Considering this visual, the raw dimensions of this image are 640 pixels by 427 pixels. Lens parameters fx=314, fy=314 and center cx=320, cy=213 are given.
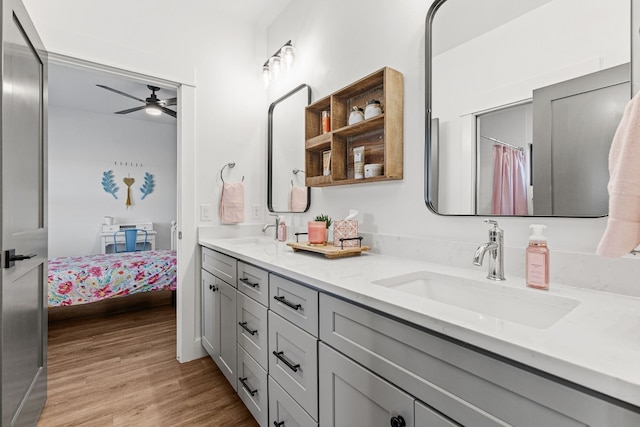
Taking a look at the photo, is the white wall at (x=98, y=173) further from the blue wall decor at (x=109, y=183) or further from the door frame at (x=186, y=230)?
the door frame at (x=186, y=230)

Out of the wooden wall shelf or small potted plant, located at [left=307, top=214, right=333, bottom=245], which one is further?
small potted plant, located at [left=307, top=214, right=333, bottom=245]

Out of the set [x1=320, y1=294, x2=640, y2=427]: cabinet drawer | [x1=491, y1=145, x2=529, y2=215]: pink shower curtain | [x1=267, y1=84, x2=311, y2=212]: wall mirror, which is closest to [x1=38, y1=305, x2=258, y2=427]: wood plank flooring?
[x1=320, y1=294, x2=640, y2=427]: cabinet drawer

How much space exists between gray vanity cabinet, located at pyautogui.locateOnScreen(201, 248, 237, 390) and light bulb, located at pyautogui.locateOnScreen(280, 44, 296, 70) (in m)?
1.45

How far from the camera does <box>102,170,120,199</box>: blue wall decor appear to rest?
5027 millimetres

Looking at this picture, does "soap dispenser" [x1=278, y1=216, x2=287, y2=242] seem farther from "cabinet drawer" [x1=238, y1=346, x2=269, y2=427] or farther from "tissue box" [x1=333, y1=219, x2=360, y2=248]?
"cabinet drawer" [x1=238, y1=346, x2=269, y2=427]

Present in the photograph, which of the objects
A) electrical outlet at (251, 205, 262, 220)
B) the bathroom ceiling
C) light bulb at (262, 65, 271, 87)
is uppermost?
light bulb at (262, 65, 271, 87)

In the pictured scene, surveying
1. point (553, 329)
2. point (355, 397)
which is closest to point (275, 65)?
point (355, 397)

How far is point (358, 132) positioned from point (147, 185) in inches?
191

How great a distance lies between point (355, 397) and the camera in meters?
0.93

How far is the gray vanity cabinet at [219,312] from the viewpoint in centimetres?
178

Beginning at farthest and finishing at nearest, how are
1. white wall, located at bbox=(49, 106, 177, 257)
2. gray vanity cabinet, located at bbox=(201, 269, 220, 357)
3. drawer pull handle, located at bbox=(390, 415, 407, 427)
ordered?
white wall, located at bbox=(49, 106, 177, 257), gray vanity cabinet, located at bbox=(201, 269, 220, 357), drawer pull handle, located at bbox=(390, 415, 407, 427)

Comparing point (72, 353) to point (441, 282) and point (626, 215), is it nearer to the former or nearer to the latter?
point (441, 282)

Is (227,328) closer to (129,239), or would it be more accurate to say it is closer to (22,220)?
(22,220)

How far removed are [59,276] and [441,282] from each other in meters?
3.48
